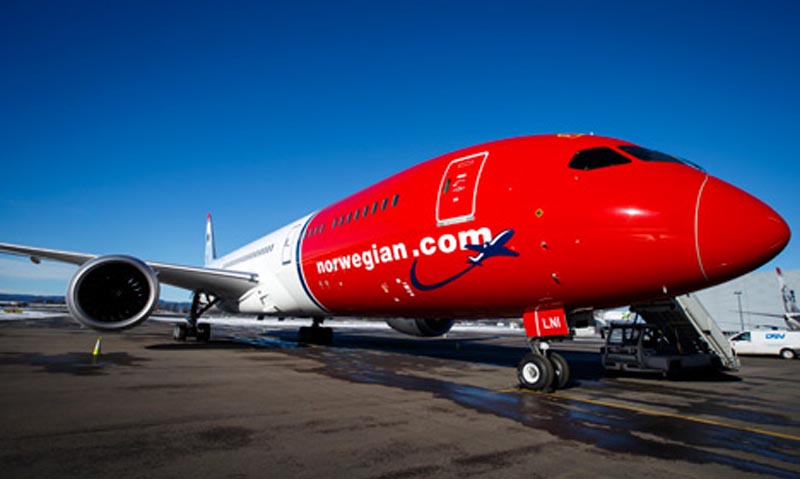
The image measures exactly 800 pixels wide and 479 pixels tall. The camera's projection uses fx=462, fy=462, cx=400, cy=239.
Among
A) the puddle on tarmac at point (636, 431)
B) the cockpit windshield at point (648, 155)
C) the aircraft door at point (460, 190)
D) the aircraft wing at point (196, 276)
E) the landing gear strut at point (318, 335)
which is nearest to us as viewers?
the puddle on tarmac at point (636, 431)

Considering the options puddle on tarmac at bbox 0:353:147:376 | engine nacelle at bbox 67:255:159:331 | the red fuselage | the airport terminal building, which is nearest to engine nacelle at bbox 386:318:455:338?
the red fuselage

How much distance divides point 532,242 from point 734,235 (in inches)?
93.8

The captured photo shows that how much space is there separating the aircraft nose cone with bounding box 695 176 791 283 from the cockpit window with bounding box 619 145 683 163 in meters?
1.14

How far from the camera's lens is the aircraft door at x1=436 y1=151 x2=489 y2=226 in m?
7.67

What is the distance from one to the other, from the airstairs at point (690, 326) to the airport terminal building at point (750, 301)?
47.7m

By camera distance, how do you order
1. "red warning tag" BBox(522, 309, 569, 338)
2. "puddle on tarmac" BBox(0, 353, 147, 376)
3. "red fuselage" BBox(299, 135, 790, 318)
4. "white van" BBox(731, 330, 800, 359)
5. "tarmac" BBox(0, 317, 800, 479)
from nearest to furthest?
"tarmac" BBox(0, 317, 800, 479)
"red fuselage" BBox(299, 135, 790, 318)
"red warning tag" BBox(522, 309, 569, 338)
"puddle on tarmac" BBox(0, 353, 147, 376)
"white van" BBox(731, 330, 800, 359)

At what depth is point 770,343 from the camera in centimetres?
2034

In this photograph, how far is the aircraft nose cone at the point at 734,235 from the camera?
5.40 meters

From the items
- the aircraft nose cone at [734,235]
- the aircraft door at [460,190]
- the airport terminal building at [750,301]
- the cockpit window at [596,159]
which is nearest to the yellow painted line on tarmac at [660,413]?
the aircraft nose cone at [734,235]

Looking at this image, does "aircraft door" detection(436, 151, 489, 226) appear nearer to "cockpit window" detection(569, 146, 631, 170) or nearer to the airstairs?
"cockpit window" detection(569, 146, 631, 170)

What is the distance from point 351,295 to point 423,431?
6.50 metres

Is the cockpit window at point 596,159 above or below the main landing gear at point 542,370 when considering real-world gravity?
above

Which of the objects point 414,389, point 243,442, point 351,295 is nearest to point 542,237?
point 414,389

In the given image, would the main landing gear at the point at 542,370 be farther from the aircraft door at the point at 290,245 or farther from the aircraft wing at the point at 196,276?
the aircraft wing at the point at 196,276
